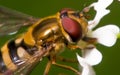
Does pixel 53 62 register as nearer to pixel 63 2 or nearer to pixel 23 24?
pixel 23 24

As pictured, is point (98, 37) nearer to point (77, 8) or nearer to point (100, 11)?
point (100, 11)

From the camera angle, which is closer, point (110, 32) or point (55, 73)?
point (110, 32)

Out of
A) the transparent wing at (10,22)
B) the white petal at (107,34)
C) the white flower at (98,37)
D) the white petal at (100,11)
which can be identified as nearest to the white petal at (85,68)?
the white flower at (98,37)

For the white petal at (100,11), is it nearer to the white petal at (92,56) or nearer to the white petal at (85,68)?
the white petal at (92,56)

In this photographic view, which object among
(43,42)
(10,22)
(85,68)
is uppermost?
(10,22)

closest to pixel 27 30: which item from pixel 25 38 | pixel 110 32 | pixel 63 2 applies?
pixel 25 38

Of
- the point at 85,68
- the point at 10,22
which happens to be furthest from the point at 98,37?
the point at 10,22
